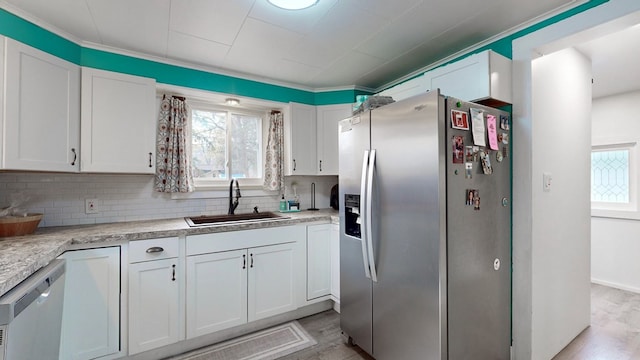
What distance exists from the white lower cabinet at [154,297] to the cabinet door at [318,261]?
3.61 ft

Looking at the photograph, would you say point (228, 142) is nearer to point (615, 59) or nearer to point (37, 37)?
point (37, 37)

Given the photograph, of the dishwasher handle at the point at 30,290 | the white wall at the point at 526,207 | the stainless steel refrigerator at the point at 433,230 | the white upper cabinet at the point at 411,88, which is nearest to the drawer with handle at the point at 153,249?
the dishwasher handle at the point at 30,290

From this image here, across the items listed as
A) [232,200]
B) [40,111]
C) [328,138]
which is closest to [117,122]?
[40,111]

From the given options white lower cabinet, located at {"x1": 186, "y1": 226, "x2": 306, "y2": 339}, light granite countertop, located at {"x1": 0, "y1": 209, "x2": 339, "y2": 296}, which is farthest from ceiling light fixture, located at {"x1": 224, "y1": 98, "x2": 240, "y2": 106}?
white lower cabinet, located at {"x1": 186, "y1": 226, "x2": 306, "y2": 339}

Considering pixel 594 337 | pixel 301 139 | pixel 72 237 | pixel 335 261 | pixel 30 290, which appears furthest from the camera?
pixel 301 139

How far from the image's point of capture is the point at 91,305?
174cm

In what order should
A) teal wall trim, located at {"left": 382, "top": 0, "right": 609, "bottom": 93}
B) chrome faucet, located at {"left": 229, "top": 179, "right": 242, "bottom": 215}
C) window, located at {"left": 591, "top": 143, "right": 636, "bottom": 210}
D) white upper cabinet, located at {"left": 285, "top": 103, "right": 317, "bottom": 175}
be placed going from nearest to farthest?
teal wall trim, located at {"left": 382, "top": 0, "right": 609, "bottom": 93} → chrome faucet, located at {"left": 229, "top": 179, "right": 242, "bottom": 215} → white upper cabinet, located at {"left": 285, "top": 103, "right": 317, "bottom": 175} → window, located at {"left": 591, "top": 143, "right": 636, "bottom": 210}

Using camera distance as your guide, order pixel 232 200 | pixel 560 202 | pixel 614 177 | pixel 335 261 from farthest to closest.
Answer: pixel 614 177 < pixel 232 200 < pixel 335 261 < pixel 560 202

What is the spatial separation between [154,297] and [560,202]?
9.95ft

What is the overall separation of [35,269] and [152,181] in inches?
52.2

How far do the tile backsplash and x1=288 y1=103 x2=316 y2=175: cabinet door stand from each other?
2.53 feet

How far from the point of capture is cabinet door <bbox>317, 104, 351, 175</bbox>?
3.07m

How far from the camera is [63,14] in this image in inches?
68.6

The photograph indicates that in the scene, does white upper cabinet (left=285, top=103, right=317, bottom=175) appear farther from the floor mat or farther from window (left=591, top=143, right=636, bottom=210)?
window (left=591, top=143, right=636, bottom=210)
